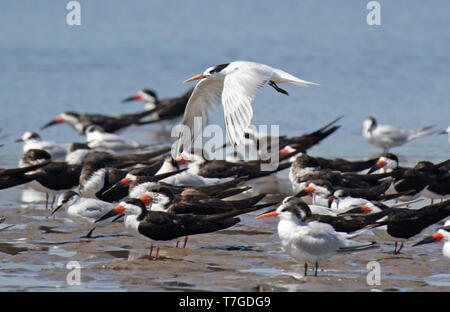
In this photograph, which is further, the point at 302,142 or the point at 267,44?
the point at 267,44

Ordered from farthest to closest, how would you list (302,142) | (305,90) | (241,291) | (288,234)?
(305,90)
(302,142)
(288,234)
(241,291)

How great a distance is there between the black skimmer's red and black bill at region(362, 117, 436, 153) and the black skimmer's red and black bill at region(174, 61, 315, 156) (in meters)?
4.25

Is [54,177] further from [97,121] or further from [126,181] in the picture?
[97,121]

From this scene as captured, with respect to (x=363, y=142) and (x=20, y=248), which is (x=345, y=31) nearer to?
(x=363, y=142)

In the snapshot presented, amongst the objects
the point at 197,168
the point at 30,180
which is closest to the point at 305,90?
the point at 197,168

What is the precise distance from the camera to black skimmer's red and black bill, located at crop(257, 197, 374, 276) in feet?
21.9

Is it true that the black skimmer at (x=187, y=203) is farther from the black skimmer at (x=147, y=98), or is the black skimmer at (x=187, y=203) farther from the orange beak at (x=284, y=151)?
the black skimmer at (x=147, y=98)

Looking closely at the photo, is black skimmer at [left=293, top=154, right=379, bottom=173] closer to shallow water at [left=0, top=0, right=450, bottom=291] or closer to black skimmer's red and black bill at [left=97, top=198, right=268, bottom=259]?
shallow water at [left=0, top=0, right=450, bottom=291]

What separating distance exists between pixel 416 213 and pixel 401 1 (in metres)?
22.2

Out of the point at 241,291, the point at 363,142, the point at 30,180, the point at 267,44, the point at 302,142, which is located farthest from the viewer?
the point at 267,44

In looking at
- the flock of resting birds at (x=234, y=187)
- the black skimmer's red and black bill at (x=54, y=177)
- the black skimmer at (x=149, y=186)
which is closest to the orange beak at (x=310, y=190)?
the flock of resting birds at (x=234, y=187)

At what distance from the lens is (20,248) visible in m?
7.58

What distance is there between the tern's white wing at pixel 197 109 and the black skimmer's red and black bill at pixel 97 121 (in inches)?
214

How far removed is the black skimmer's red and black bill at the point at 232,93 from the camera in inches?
290
